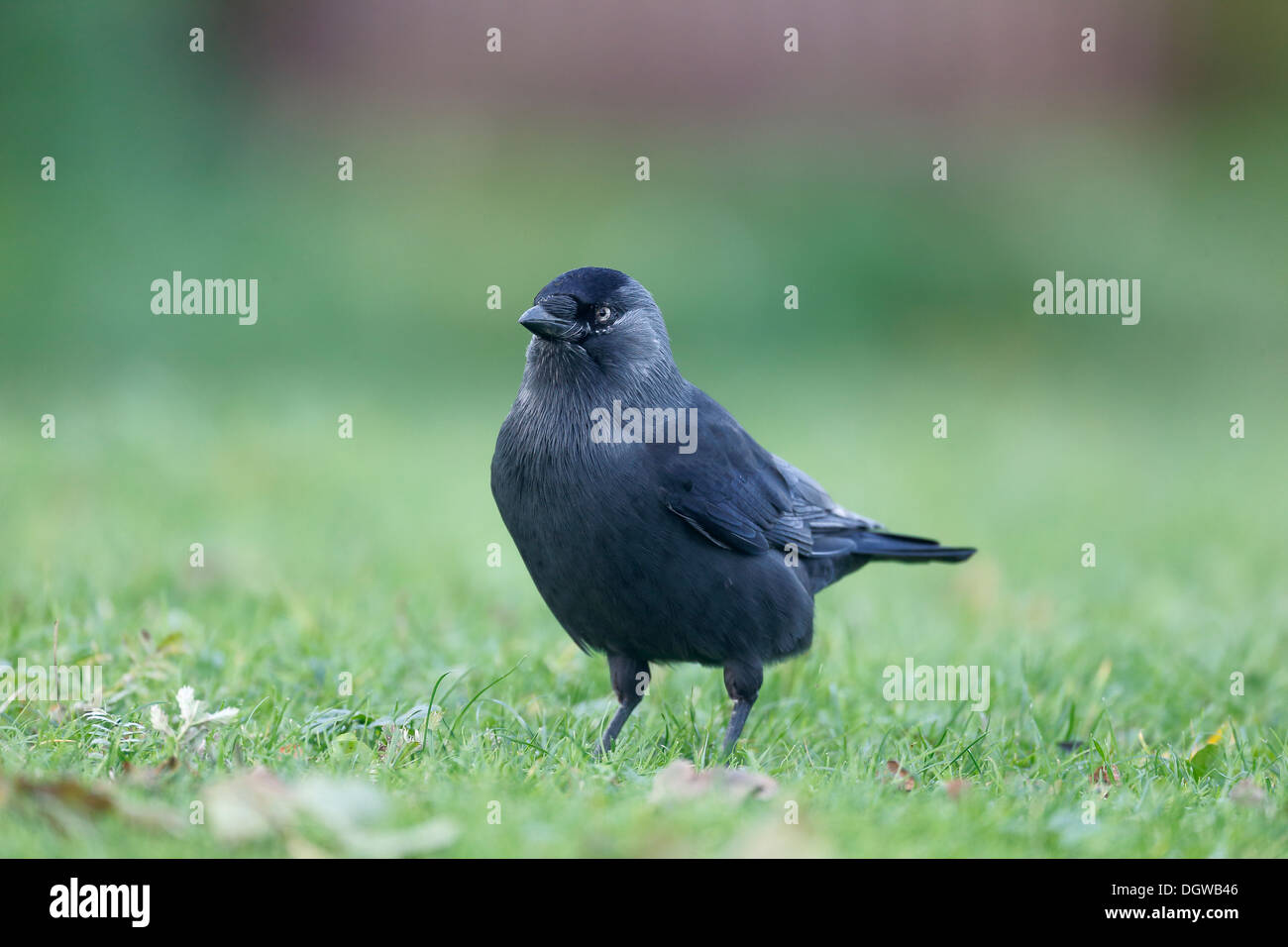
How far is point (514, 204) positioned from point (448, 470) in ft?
16.7

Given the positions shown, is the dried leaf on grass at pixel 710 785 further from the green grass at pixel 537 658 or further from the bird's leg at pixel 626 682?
the bird's leg at pixel 626 682

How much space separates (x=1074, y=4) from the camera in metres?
14.2

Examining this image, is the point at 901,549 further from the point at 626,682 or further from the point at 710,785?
the point at 710,785

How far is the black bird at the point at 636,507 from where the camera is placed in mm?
4184

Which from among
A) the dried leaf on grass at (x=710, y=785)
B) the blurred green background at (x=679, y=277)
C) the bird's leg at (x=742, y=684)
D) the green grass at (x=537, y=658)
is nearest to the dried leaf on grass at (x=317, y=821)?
the green grass at (x=537, y=658)

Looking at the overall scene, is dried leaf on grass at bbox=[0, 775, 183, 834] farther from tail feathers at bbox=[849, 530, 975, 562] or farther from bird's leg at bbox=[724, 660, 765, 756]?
tail feathers at bbox=[849, 530, 975, 562]

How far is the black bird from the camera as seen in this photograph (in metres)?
4.18

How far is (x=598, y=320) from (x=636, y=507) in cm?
75

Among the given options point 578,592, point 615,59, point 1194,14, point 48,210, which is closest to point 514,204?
point 615,59

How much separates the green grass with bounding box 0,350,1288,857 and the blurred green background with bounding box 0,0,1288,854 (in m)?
0.07

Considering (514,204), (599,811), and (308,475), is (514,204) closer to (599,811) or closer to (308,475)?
(308,475)

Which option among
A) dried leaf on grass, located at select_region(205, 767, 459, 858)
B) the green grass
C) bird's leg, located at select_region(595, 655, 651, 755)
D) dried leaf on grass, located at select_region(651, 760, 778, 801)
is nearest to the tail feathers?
the green grass

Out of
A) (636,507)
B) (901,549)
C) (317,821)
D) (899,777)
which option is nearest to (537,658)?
(636,507)

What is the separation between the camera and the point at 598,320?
15.0 feet
